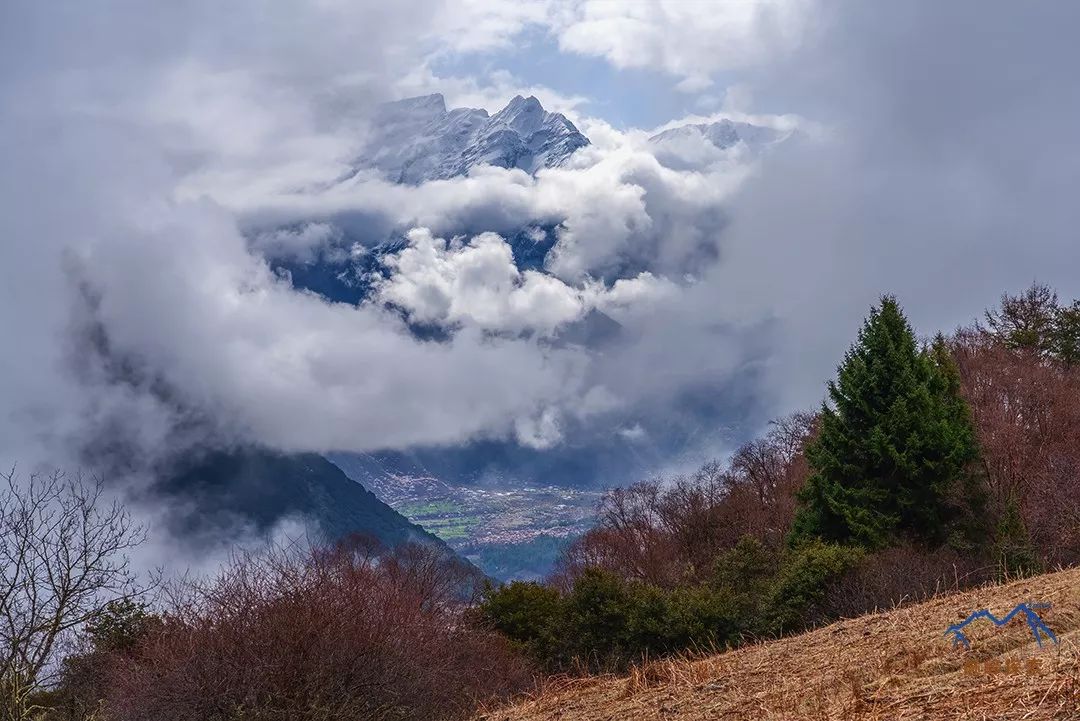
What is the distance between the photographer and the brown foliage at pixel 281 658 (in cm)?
1139

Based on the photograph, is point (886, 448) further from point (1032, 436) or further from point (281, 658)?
point (281, 658)

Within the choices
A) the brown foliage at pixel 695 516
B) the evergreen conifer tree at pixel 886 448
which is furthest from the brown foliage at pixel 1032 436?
the brown foliage at pixel 695 516

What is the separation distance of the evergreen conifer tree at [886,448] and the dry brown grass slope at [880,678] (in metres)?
18.2

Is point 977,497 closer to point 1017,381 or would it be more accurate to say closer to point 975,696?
point 1017,381

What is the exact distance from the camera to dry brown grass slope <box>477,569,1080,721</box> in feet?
17.3

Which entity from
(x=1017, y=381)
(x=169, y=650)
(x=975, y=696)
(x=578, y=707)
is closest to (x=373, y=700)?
(x=169, y=650)

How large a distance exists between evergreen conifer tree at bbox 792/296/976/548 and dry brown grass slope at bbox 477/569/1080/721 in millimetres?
18183

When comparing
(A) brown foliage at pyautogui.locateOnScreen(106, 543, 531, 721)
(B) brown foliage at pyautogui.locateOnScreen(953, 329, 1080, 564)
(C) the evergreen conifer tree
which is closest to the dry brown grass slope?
(A) brown foliage at pyautogui.locateOnScreen(106, 543, 531, 721)

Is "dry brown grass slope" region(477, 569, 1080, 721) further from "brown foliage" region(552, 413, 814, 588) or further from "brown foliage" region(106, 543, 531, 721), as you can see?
"brown foliage" region(552, 413, 814, 588)

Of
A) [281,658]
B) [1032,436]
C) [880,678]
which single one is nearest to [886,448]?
[1032,436]

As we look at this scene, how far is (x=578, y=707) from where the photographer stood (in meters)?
8.46

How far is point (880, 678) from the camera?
21.3 ft

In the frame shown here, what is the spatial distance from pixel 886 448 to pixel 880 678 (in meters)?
23.6

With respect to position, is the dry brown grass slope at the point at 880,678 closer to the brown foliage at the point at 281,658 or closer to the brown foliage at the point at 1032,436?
the brown foliage at the point at 281,658
